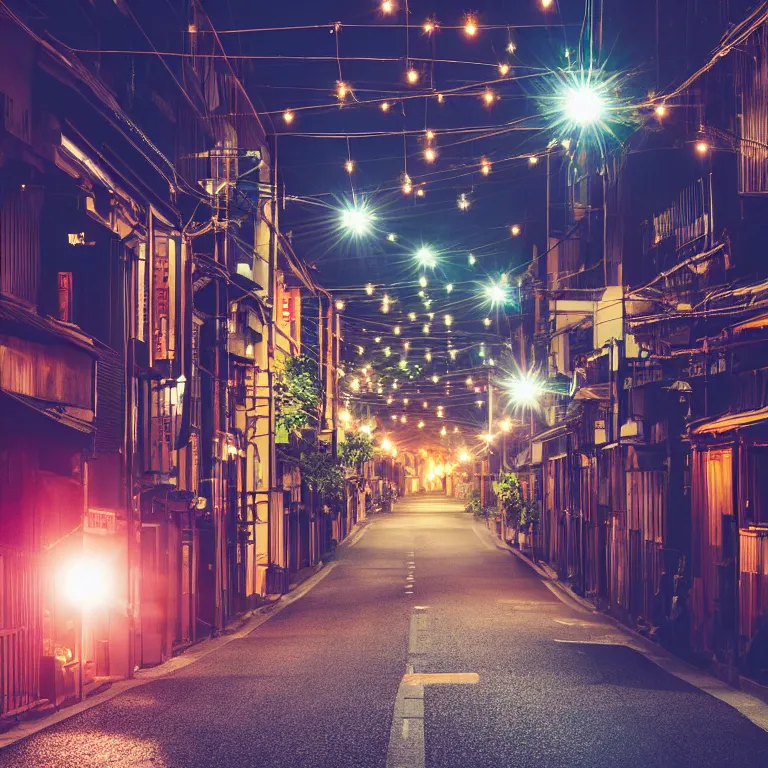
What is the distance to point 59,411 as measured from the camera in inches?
541

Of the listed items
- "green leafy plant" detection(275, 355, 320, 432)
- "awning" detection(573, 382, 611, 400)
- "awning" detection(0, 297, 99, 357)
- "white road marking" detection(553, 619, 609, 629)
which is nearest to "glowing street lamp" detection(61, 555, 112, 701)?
"awning" detection(0, 297, 99, 357)

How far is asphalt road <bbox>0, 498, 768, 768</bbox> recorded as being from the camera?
9.51 meters

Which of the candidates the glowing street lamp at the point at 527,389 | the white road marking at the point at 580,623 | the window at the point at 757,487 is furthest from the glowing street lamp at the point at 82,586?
the glowing street lamp at the point at 527,389

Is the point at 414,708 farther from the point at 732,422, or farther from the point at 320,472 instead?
the point at 320,472

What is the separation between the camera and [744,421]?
14266 millimetres

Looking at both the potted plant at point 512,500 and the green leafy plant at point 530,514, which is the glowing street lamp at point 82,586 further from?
the potted plant at point 512,500

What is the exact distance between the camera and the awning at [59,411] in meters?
12.1

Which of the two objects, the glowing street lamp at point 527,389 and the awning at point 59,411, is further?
the glowing street lamp at point 527,389

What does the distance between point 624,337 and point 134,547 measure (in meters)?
12.7

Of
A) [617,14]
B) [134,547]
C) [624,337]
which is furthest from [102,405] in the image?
[617,14]

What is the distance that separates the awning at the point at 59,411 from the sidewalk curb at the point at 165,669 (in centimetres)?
399

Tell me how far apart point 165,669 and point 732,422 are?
35.6ft

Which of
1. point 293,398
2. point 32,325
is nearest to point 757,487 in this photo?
point 32,325

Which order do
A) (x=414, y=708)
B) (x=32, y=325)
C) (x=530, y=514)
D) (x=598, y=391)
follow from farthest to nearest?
(x=530, y=514) < (x=598, y=391) < (x=32, y=325) < (x=414, y=708)
